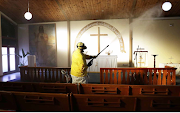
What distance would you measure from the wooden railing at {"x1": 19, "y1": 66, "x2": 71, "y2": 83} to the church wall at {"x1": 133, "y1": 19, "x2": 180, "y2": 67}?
5.89m

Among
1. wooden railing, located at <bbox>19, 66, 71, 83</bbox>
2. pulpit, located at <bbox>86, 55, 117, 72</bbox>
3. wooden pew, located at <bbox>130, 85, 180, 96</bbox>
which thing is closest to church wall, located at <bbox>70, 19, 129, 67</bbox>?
pulpit, located at <bbox>86, 55, 117, 72</bbox>

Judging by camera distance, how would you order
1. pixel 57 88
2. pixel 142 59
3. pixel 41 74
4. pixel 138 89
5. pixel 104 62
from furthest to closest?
pixel 142 59 → pixel 104 62 → pixel 41 74 → pixel 57 88 → pixel 138 89

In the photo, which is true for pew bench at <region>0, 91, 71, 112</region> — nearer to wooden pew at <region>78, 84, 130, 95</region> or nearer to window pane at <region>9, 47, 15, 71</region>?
wooden pew at <region>78, 84, 130, 95</region>

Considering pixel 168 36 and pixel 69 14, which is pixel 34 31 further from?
pixel 168 36

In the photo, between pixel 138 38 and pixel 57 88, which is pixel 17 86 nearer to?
pixel 57 88

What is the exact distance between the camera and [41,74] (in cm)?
564

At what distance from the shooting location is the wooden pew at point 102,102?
78.3 inches

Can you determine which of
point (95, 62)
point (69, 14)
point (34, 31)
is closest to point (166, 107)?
point (95, 62)

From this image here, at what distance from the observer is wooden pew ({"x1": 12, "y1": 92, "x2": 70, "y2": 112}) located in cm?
210

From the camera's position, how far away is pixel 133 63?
29.2ft

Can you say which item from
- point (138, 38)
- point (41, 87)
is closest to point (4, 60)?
point (41, 87)

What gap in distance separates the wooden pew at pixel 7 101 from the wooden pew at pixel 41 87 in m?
0.65

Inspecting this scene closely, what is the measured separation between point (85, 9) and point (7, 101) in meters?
7.25

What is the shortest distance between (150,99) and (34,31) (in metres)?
9.99
